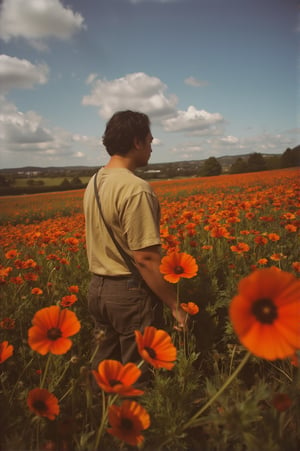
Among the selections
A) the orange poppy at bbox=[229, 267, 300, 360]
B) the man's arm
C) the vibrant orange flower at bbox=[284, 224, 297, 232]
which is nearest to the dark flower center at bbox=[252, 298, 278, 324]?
the orange poppy at bbox=[229, 267, 300, 360]

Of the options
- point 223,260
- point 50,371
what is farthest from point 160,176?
point 50,371

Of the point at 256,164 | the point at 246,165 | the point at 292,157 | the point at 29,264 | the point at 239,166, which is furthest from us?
the point at 239,166

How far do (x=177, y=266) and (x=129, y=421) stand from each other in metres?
0.83

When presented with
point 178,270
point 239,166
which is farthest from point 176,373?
point 239,166

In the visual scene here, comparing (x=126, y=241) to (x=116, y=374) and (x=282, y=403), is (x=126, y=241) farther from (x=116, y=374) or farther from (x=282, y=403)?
(x=282, y=403)

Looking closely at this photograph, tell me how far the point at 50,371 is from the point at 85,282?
51.2 inches

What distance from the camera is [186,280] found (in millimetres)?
2939

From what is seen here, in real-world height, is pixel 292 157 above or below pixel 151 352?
above

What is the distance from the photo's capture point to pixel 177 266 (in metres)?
1.68

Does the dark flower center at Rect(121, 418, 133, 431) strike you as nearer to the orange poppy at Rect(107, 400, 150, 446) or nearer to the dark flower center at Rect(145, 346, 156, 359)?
the orange poppy at Rect(107, 400, 150, 446)

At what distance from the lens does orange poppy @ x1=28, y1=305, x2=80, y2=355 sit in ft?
3.61

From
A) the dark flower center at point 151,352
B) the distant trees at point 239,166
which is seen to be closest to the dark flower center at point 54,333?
the dark flower center at point 151,352

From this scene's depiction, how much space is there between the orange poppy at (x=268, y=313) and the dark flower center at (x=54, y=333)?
770mm

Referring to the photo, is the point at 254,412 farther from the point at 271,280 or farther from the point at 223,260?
the point at 223,260
